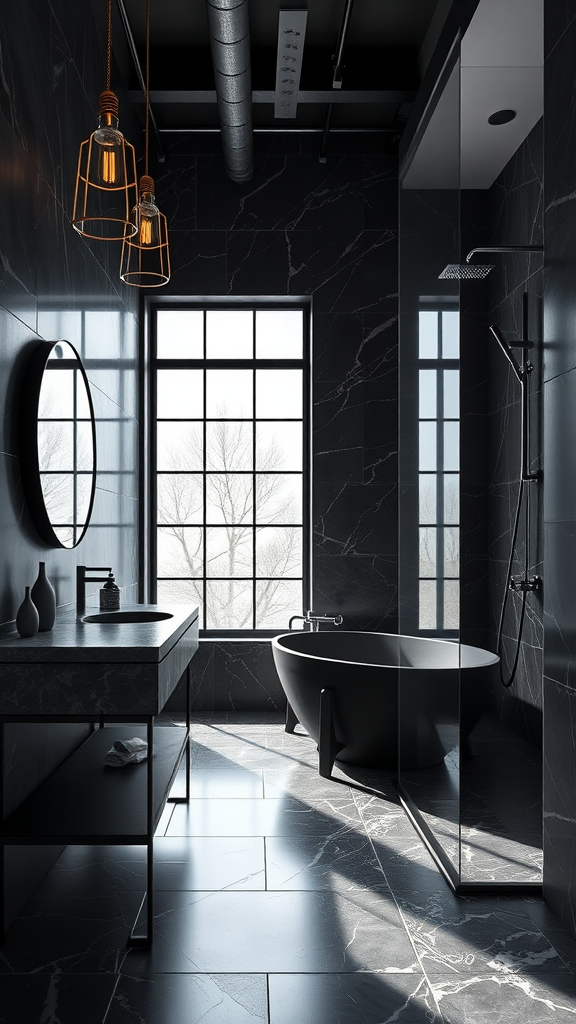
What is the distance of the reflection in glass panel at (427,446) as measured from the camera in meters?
3.11

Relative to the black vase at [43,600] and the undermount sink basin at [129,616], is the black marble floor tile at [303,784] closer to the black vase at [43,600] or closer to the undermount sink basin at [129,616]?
the undermount sink basin at [129,616]

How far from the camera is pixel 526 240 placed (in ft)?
9.00

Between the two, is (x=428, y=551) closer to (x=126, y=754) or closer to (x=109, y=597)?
(x=109, y=597)

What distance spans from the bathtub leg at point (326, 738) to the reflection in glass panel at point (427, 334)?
5.42ft

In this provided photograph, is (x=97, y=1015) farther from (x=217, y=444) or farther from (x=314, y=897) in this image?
(x=217, y=444)

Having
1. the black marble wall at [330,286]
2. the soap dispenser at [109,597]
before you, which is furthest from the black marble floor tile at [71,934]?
the black marble wall at [330,286]

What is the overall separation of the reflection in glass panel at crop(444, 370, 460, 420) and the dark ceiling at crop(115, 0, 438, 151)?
2548mm

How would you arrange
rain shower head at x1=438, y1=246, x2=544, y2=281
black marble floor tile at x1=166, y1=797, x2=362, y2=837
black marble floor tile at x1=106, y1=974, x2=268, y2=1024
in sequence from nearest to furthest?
1. black marble floor tile at x1=106, y1=974, x2=268, y2=1024
2. rain shower head at x1=438, y1=246, x2=544, y2=281
3. black marble floor tile at x1=166, y1=797, x2=362, y2=837

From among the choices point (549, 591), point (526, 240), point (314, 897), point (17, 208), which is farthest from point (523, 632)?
point (17, 208)

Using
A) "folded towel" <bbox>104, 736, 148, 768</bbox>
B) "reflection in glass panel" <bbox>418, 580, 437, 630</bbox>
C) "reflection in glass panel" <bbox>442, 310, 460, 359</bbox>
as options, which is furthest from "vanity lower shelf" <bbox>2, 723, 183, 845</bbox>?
"reflection in glass panel" <bbox>442, 310, 460, 359</bbox>

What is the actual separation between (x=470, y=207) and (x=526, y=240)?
8.8 inches

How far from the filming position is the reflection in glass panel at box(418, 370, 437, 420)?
10.1 ft

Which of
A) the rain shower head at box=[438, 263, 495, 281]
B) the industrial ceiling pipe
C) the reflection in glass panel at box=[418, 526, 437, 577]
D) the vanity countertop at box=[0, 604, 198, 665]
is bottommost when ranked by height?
the vanity countertop at box=[0, 604, 198, 665]

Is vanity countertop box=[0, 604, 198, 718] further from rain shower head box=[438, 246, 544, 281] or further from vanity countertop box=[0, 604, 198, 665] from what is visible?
rain shower head box=[438, 246, 544, 281]
